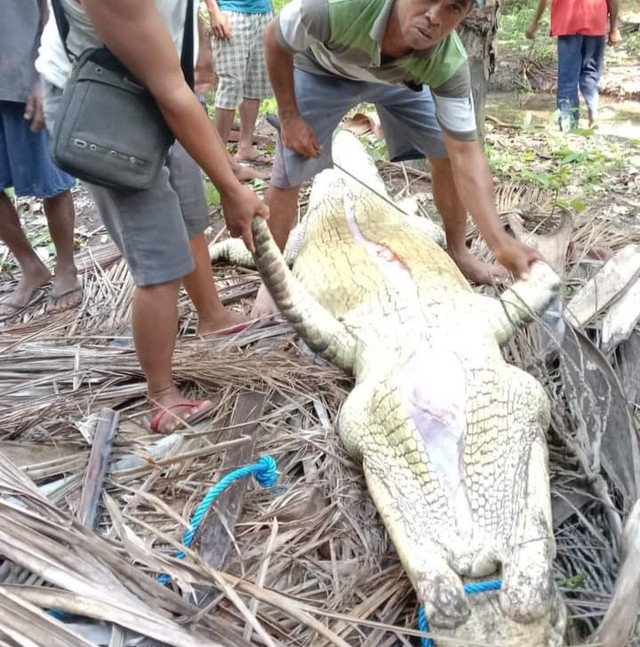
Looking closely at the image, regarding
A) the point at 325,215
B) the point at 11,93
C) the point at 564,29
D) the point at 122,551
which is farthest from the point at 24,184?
the point at 564,29

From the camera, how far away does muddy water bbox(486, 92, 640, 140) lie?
6746mm

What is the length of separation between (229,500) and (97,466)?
445 millimetres

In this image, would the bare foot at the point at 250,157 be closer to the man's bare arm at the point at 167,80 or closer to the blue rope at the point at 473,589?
the man's bare arm at the point at 167,80

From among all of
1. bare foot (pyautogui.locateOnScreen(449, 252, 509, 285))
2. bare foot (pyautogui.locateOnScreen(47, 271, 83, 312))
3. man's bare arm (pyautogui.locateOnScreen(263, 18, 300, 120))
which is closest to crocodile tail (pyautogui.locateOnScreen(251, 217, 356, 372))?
man's bare arm (pyautogui.locateOnScreen(263, 18, 300, 120))

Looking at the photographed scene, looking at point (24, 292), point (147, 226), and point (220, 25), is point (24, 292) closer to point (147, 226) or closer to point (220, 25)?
point (147, 226)

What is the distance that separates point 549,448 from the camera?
2145 millimetres

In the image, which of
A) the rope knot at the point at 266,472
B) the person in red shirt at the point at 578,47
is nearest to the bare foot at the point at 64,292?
the rope knot at the point at 266,472

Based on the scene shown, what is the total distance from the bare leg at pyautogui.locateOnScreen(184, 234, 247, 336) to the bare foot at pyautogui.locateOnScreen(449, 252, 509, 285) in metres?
1.13

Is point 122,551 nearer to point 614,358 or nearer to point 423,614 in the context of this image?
point 423,614

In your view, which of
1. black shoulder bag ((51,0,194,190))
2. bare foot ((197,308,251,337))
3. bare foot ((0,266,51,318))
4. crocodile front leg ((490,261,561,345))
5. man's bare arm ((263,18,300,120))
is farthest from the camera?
bare foot ((0,266,51,318))

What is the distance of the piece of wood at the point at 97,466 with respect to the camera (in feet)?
6.24

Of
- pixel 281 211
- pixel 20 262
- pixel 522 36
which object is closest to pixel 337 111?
pixel 281 211

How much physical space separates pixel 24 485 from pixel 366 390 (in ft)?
3.29

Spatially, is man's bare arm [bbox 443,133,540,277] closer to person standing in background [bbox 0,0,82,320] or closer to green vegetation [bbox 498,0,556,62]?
person standing in background [bbox 0,0,82,320]
